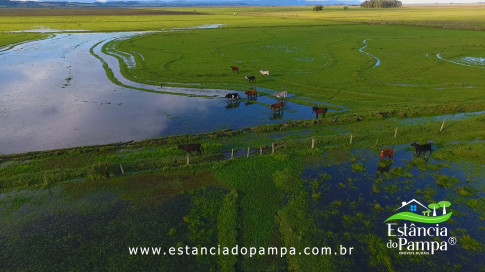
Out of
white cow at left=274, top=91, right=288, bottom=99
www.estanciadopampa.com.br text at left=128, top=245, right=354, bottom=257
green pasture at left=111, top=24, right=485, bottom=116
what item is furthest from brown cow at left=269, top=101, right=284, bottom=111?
www.estanciadopampa.com.br text at left=128, top=245, right=354, bottom=257

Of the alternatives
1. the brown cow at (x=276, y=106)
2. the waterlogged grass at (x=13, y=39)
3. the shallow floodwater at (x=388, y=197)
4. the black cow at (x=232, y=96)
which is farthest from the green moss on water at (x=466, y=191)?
the waterlogged grass at (x=13, y=39)

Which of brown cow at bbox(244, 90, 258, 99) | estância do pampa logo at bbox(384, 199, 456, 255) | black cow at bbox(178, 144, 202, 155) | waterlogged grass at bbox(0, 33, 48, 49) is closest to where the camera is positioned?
estância do pampa logo at bbox(384, 199, 456, 255)

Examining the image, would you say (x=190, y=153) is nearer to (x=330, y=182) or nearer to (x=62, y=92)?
(x=330, y=182)

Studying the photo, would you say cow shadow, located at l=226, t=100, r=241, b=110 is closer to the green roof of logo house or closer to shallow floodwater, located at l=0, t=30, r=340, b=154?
shallow floodwater, located at l=0, t=30, r=340, b=154

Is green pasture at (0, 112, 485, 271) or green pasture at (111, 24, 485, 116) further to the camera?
green pasture at (111, 24, 485, 116)

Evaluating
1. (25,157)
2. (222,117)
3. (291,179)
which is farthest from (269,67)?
(25,157)

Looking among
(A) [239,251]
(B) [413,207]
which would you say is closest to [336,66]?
(B) [413,207]
